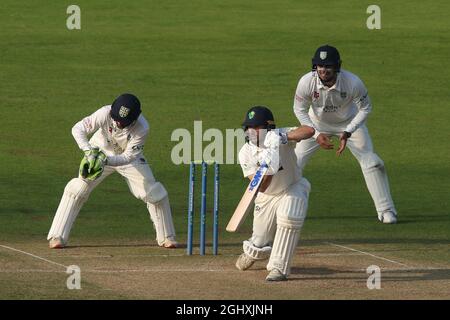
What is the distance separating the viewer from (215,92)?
86.7 feet

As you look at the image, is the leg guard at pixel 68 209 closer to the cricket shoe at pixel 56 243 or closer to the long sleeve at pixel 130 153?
the cricket shoe at pixel 56 243

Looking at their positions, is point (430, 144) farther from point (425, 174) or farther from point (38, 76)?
point (38, 76)

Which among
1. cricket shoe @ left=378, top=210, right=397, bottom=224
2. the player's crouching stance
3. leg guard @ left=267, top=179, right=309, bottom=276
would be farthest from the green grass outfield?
leg guard @ left=267, top=179, right=309, bottom=276

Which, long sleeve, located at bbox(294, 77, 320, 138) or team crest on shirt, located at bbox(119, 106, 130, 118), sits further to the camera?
long sleeve, located at bbox(294, 77, 320, 138)

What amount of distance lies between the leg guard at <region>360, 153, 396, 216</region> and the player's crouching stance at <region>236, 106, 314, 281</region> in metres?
3.55

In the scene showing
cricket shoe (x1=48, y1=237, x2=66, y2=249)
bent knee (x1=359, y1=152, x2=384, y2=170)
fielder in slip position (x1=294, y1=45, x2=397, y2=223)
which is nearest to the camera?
cricket shoe (x1=48, y1=237, x2=66, y2=249)

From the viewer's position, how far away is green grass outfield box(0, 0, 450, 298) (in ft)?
58.4

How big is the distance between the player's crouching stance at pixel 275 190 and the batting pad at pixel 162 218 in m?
1.73

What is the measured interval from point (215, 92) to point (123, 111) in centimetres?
1103

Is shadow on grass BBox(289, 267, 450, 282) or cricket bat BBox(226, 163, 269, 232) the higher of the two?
cricket bat BBox(226, 163, 269, 232)

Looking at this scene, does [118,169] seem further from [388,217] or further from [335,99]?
[388,217]

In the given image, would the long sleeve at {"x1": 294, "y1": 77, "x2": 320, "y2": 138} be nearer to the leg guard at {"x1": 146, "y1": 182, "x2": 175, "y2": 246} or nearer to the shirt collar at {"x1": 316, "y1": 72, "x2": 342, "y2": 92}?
the shirt collar at {"x1": 316, "y1": 72, "x2": 342, "y2": 92}

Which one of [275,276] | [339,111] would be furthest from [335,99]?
[275,276]
